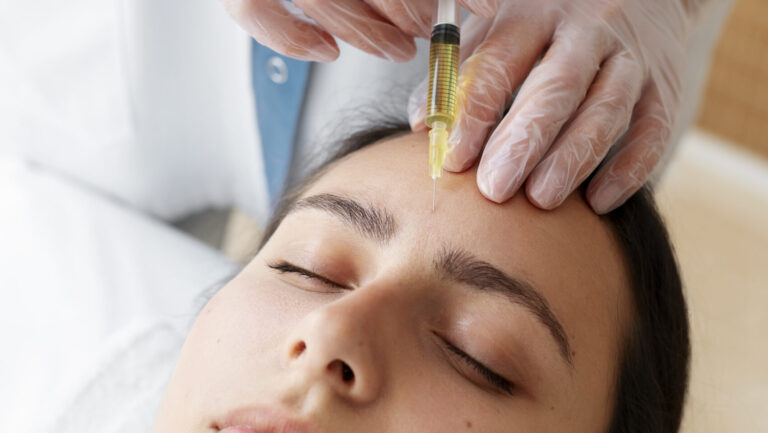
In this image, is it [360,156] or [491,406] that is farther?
Answer: [360,156]

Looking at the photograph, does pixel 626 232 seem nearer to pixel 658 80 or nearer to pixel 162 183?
pixel 658 80

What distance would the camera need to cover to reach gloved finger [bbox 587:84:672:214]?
3.54 feet

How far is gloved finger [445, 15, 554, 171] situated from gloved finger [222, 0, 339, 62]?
24 cm

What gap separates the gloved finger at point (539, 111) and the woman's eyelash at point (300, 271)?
25 centimetres

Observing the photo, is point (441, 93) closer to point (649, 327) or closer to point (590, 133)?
point (590, 133)

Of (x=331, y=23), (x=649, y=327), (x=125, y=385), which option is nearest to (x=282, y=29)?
(x=331, y=23)

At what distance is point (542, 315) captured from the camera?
912 millimetres

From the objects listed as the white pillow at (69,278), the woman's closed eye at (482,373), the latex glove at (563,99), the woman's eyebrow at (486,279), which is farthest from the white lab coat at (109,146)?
the woman's closed eye at (482,373)

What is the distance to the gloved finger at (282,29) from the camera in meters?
1.12

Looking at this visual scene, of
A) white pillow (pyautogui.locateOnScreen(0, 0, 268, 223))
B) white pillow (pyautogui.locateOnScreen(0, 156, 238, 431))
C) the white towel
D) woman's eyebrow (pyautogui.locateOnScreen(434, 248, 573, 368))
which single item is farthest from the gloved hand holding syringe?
the white towel

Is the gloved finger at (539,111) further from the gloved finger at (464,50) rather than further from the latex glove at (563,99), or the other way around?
the gloved finger at (464,50)

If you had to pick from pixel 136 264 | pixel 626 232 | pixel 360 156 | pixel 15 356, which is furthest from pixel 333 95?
pixel 15 356

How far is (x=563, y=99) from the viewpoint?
108cm

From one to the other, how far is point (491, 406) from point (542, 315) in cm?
14
